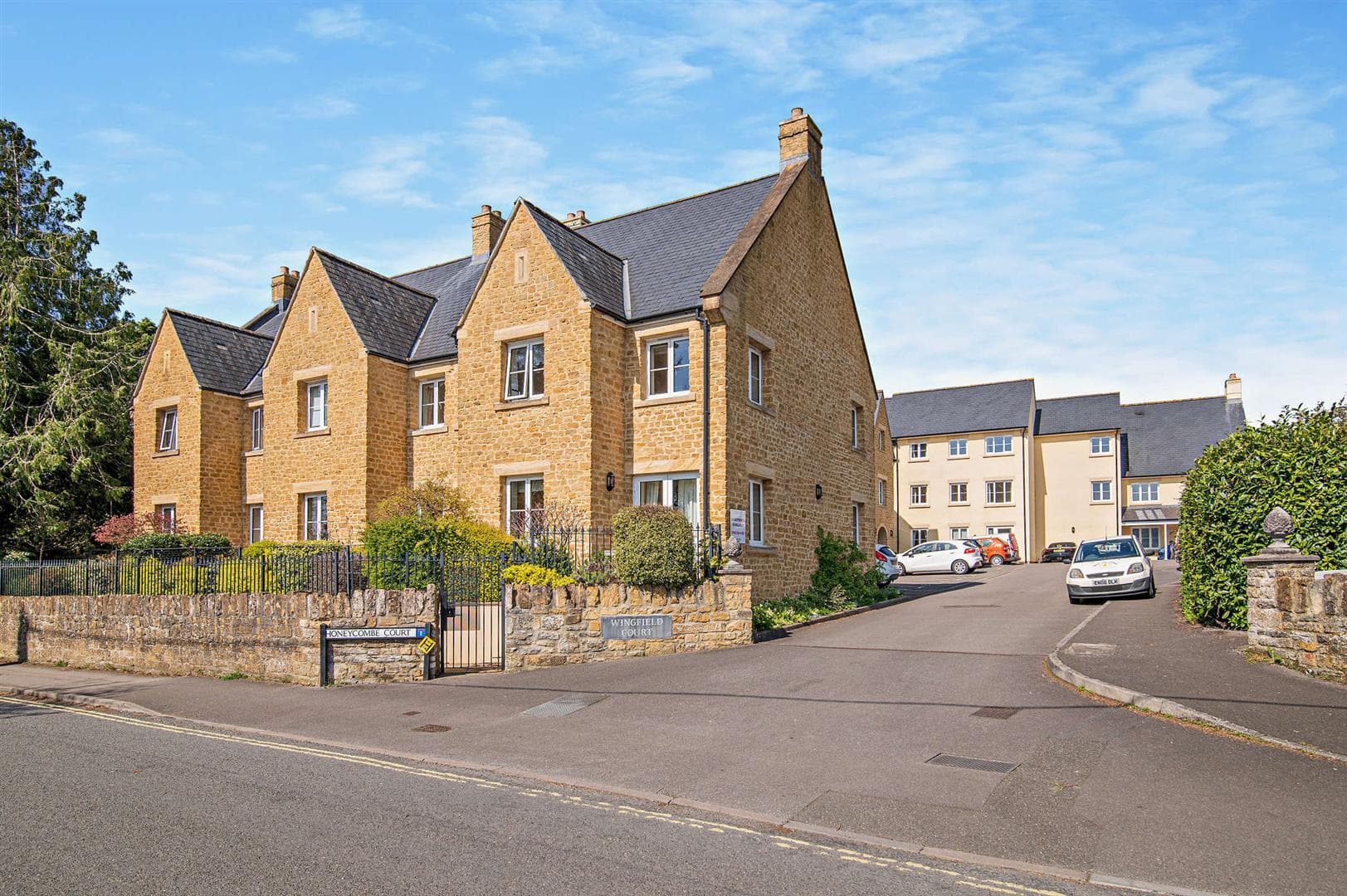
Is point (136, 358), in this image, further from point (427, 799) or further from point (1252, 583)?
point (1252, 583)

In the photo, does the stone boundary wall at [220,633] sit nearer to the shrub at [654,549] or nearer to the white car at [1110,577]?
the shrub at [654,549]

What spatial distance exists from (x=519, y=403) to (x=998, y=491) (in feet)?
127

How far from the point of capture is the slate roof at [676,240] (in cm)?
2055

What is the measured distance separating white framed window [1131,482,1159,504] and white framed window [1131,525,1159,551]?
211cm

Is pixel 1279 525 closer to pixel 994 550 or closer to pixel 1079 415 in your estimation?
pixel 994 550

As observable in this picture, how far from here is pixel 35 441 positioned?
28562mm

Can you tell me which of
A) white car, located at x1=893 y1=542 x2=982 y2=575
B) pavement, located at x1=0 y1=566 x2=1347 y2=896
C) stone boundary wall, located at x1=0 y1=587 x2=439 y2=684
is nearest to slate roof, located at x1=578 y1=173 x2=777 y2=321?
pavement, located at x1=0 y1=566 x2=1347 y2=896

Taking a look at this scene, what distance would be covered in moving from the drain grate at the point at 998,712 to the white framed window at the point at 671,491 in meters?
9.39

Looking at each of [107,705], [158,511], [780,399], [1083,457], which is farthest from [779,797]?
[1083,457]

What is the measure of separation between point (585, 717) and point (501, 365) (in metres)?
12.0

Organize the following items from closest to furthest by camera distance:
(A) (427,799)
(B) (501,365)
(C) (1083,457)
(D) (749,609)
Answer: (A) (427,799)
(D) (749,609)
(B) (501,365)
(C) (1083,457)

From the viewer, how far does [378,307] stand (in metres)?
25.4

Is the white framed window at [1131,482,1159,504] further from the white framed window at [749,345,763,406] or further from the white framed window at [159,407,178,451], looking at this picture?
the white framed window at [159,407,178,451]

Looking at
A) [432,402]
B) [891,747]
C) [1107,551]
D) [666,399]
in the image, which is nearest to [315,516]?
[432,402]
